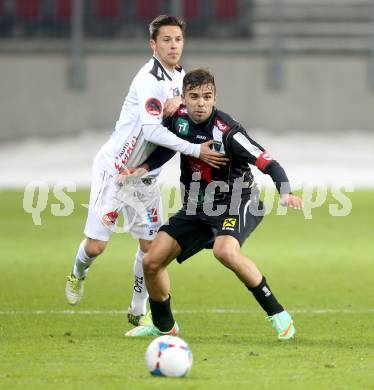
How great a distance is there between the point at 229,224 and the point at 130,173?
1245 millimetres

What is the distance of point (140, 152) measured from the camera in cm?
962

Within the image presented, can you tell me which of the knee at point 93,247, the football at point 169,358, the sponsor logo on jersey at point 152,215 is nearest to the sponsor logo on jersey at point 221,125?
the sponsor logo on jersey at point 152,215

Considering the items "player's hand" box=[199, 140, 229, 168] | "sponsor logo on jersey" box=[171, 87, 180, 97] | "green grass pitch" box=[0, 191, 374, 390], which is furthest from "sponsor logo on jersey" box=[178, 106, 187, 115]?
"green grass pitch" box=[0, 191, 374, 390]

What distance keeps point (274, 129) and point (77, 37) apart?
5.57 meters

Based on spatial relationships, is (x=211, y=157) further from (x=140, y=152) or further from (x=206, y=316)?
(x=206, y=316)

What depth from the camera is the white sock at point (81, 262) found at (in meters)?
9.88

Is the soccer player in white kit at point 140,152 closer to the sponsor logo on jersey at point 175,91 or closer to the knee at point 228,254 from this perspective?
the sponsor logo on jersey at point 175,91

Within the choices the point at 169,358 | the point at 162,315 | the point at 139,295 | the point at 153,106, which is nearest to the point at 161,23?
the point at 153,106

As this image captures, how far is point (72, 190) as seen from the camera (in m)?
25.2

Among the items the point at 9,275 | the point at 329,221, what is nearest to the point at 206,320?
the point at 9,275

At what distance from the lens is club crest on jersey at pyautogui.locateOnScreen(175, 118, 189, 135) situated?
8953 millimetres

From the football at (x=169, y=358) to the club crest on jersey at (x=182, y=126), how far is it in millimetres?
2294

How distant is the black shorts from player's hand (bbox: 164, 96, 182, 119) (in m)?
0.79

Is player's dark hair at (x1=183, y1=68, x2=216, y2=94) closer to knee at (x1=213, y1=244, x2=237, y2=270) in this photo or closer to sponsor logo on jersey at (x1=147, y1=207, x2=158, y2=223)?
knee at (x1=213, y1=244, x2=237, y2=270)
